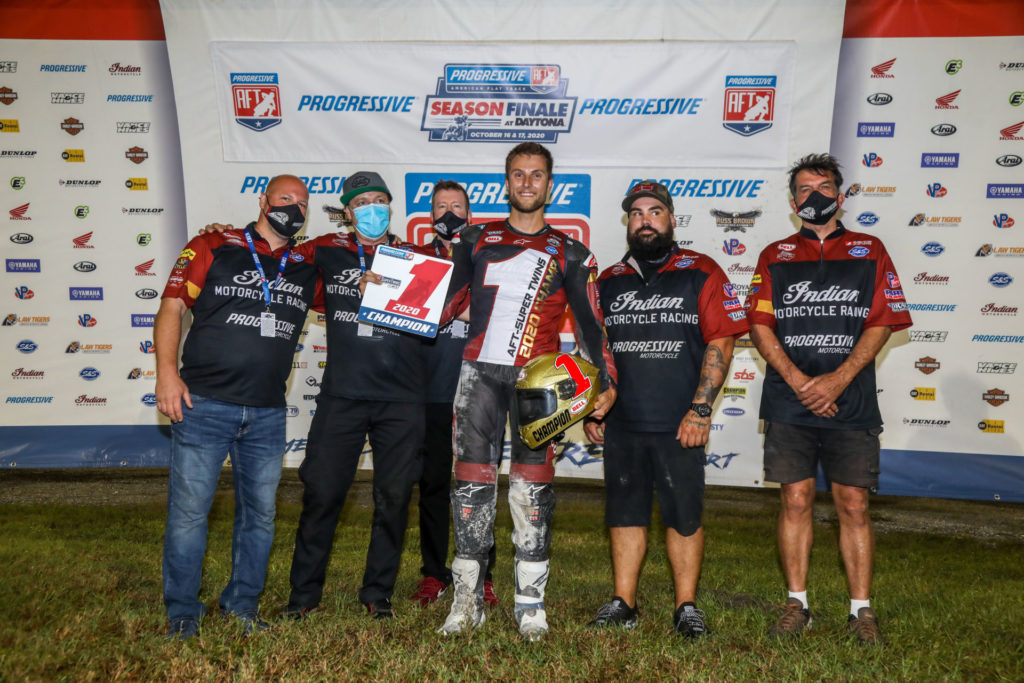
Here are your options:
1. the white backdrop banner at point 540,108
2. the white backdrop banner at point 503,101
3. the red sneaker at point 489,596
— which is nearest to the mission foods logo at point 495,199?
the white backdrop banner at point 540,108

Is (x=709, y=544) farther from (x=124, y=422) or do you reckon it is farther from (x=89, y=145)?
(x=89, y=145)

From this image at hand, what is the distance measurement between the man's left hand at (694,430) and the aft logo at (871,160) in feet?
12.8

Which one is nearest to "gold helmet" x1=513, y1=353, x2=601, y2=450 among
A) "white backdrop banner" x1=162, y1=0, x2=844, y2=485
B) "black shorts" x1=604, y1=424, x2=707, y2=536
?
"black shorts" x1=604, y1=424, x2=707, y2=536

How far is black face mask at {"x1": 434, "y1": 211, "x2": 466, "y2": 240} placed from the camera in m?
4.69

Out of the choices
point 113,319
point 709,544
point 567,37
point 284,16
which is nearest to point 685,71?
point 567,37

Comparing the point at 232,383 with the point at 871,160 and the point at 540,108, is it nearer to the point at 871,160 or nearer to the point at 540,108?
the point at 540,108

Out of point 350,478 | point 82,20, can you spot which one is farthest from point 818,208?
point 82,20

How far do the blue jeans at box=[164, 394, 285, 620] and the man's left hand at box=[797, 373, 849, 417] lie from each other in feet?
9.70

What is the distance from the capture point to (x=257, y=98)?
21.4 feet

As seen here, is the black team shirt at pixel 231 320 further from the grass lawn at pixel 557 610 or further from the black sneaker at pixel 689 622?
the black sneaker at pixel 689 622

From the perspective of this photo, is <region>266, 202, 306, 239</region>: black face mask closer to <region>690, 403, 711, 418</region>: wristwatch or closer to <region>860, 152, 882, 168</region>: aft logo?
<region>690, 403, 711, 418</region>: wristwatch

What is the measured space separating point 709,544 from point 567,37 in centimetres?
471

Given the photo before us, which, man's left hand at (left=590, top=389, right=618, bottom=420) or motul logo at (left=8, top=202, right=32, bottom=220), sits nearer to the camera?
man's left hand at (left=590, top=389, right=618, bottom=420)

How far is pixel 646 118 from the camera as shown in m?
6.37
